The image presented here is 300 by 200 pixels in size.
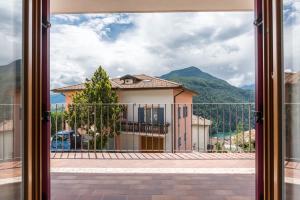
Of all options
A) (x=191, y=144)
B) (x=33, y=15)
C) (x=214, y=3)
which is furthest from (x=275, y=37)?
(x=191, y=144)

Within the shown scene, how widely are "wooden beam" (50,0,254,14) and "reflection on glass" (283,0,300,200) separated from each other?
185cm

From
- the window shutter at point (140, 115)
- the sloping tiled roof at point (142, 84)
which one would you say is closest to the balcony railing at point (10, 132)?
the window shutter at point (140, 115)

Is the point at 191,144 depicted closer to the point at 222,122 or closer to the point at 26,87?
the point at 222,122

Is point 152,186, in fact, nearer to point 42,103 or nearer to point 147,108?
point 42,103

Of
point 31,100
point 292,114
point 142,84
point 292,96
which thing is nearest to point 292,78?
point 292,96

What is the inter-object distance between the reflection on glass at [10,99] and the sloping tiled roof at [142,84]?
8512 millimetres

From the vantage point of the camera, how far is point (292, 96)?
1510mm

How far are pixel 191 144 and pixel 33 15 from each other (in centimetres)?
465

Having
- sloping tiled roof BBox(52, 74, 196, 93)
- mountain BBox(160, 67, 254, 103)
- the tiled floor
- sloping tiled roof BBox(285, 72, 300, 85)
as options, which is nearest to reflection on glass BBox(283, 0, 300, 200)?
sloping tiled roof BBox(285, 72, 300, 85)

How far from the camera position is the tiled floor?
2.75 meters

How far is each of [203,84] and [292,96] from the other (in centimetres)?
962

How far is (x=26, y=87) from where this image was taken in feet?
5.32

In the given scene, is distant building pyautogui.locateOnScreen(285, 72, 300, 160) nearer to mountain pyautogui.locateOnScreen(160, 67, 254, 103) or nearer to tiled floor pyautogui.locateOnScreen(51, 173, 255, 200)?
tiled floor pyautogui.locateOnScreen(51, 173, 255, 200)

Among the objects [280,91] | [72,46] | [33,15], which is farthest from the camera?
[72,46]
